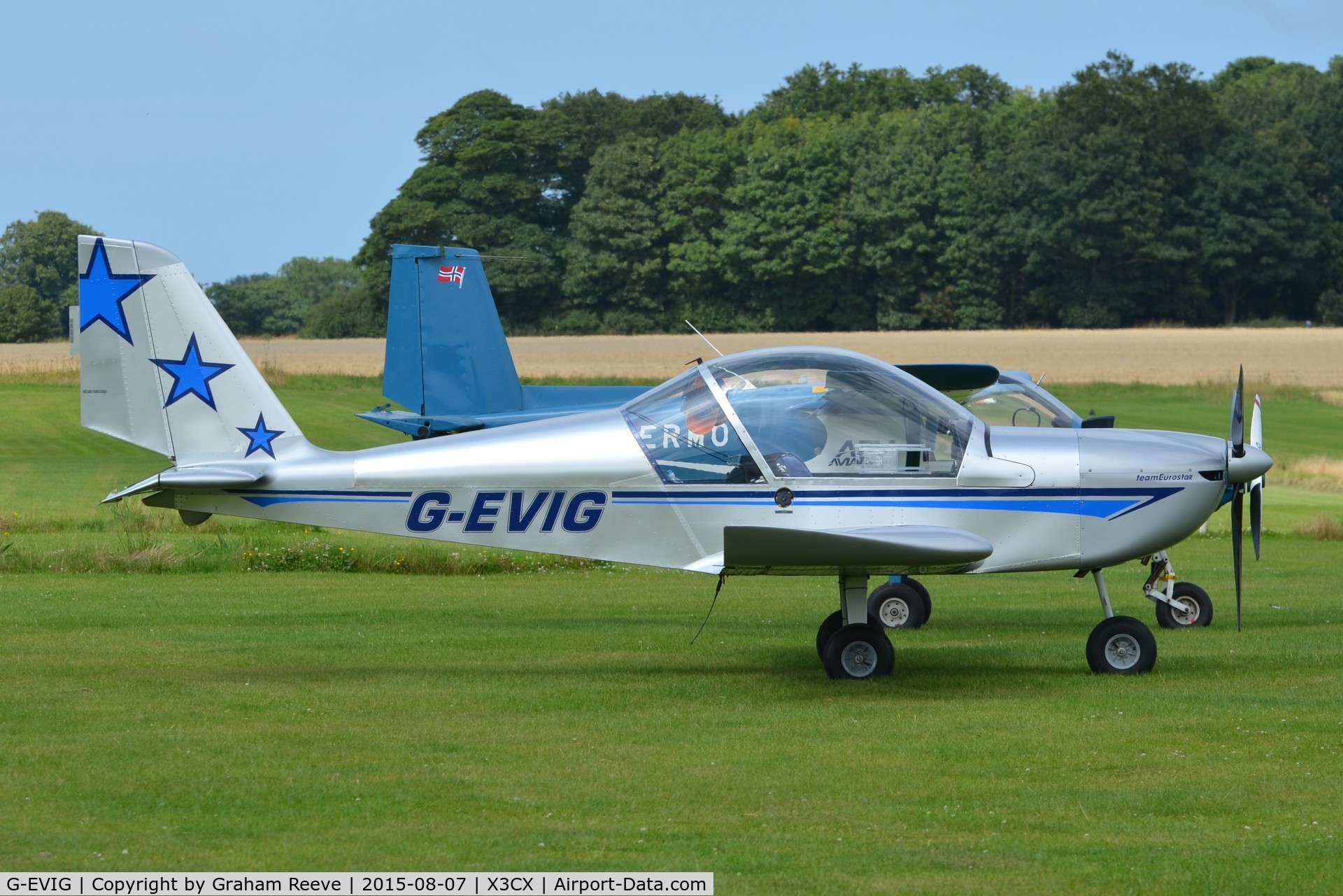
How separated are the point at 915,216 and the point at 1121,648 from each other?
72.1 meters

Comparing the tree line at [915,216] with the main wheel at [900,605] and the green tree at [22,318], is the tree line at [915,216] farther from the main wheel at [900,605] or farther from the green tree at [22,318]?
the main wheel at [900,605]

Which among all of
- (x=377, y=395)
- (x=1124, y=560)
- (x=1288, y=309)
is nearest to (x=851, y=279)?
(x=1288, y=309)

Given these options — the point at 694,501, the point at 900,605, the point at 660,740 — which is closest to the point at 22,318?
the point at 900,605

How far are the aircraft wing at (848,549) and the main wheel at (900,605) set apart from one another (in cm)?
353

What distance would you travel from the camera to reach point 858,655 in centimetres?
960

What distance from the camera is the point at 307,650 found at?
10.8 metres

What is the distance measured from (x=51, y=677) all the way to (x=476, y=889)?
544 centimetres

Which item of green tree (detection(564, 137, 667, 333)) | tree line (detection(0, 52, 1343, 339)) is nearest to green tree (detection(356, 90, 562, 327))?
tree line (detection(0, 52, 1343, 339))

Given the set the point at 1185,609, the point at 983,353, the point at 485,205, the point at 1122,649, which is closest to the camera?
the point at 1122,649

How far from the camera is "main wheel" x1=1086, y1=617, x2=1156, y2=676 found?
31.7ft

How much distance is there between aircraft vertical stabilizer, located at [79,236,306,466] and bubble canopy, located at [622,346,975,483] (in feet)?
8.51

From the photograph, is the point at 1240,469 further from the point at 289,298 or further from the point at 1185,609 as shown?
the point at 289,298

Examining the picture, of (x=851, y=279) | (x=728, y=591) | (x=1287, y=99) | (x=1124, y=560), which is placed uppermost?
(x=1287, y=99)

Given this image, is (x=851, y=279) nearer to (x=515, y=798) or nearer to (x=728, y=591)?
(x=728, y=591)
